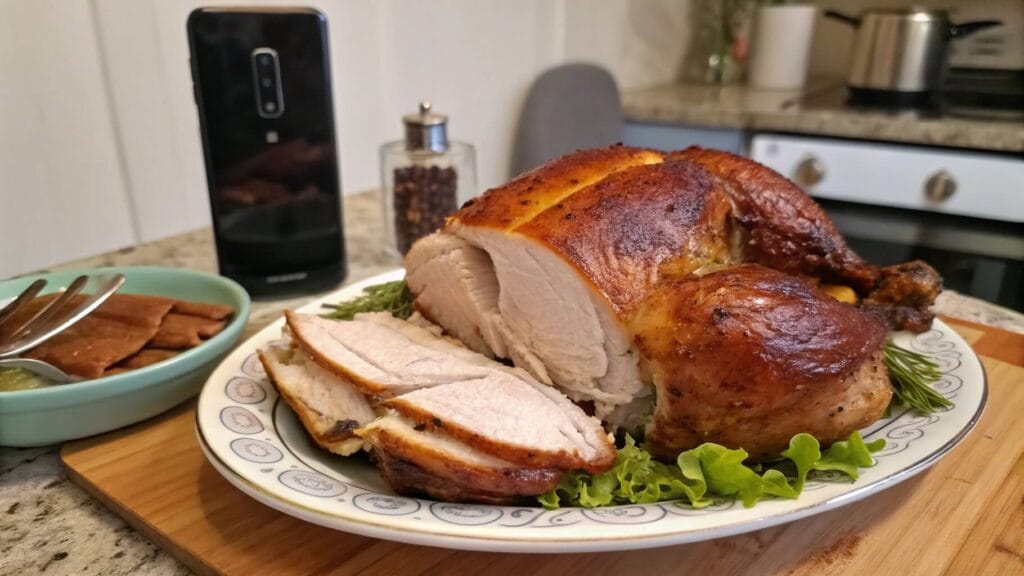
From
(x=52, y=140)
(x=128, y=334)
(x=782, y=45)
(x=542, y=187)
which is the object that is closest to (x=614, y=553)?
(x=542, y=187)

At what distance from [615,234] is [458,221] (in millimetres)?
235

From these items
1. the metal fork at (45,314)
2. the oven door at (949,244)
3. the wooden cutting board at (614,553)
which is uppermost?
the metal fork at (45,314)

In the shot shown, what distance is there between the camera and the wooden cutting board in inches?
31.0

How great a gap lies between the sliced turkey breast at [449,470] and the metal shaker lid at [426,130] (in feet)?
3.23

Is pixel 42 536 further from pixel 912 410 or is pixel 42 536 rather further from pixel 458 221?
pixel 912 410

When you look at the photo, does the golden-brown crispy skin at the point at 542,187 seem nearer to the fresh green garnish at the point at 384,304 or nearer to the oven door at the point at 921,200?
the fresh green garnish at the point at 384,304

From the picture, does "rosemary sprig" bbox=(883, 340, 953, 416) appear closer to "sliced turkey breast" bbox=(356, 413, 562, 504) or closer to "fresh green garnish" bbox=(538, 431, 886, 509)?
"fresh green garnish" bbox=(538, 431, 886, 509)

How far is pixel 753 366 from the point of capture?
847mm

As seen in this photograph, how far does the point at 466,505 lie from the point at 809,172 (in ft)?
7.45

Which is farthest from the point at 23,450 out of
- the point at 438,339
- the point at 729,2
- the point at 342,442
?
the point at 729,2

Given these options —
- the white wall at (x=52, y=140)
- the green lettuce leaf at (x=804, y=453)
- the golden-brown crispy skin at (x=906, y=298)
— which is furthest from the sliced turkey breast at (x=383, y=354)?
the white wall at (x=52, y=140)

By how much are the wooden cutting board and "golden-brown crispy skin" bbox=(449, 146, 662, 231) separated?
427 millimetres

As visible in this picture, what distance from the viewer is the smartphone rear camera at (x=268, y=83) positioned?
135 cm

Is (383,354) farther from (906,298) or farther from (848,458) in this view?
(906,298)
